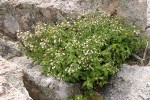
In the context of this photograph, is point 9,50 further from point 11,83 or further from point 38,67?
point 11,83

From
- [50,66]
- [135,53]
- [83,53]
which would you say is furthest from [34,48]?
[135,53]

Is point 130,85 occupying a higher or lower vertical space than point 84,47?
lower

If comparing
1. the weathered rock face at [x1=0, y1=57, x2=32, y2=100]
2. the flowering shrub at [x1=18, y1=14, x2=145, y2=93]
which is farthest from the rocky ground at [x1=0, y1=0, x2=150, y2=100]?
the flowering shrub at [x1=18, y1=14, x2=145, y2=93]

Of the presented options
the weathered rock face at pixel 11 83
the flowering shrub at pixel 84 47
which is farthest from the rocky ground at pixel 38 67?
the flowering shrub at pixel 84 47

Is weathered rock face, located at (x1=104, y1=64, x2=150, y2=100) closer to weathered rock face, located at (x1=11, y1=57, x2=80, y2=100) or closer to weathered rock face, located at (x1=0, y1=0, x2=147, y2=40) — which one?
weathered rock face, located at (x1=11, y1=57, x2=80, y2=100)

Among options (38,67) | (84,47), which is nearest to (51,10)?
(38,67)
